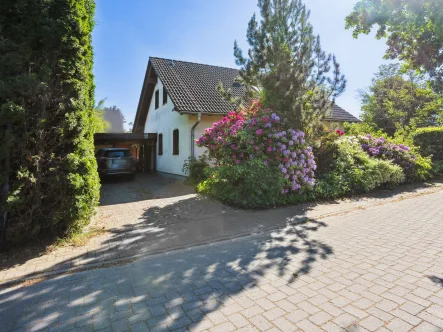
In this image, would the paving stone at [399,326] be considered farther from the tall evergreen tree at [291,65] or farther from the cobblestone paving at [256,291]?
the tall evergreen tree at [291,65]

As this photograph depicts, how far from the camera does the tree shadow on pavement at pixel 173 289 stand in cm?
244

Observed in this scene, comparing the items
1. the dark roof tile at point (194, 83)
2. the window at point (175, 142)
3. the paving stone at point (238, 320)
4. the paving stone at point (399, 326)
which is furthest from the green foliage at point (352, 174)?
the window at point (175, 142)

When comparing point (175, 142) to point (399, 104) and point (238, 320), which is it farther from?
point (399, 104)

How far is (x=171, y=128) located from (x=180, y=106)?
9.72ft

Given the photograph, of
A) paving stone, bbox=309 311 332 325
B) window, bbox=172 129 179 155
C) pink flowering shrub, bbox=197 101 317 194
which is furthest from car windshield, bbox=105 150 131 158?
paving stone, bbox=309 311 332 325

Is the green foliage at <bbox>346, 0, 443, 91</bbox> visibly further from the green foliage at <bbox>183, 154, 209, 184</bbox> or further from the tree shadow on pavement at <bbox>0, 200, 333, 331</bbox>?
the green foliage at <bbox>183, 154, 209, 184</bbox>

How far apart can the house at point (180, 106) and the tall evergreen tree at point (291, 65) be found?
196 centimetres

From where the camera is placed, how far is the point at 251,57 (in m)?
8.16

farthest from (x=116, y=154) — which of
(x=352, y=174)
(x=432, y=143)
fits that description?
(x=432, y=143)

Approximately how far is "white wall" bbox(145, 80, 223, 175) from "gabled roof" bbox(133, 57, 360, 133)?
1.93 ft

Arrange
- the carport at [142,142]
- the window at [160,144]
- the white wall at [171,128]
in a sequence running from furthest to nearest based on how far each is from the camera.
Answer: the window at [160,144]
the carport at [142,142]
the white wall at [171,128]

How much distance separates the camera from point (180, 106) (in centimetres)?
1120

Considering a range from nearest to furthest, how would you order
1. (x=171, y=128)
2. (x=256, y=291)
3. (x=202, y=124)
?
(x=256, y=291), (x=202, y=124), (x=171, y=128)

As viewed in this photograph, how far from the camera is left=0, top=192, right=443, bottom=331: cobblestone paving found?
2346 millimetres
